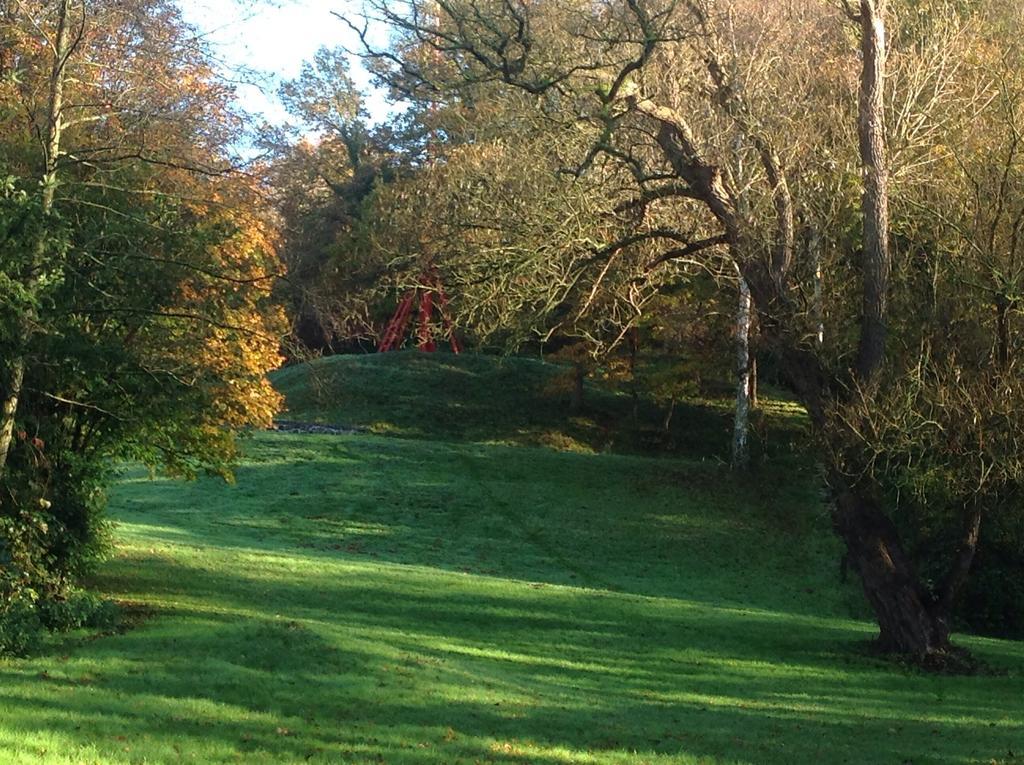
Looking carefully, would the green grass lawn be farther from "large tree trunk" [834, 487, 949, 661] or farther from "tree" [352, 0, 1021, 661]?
"tree" [352, 0, 1021, 661]

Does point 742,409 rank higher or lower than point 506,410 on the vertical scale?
higher

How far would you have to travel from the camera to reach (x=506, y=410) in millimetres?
46531

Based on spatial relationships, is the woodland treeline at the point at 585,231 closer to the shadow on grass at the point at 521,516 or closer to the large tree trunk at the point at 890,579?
the large tree trunk at the point at 890,579

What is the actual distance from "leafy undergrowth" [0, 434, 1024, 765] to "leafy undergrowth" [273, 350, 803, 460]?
666 centimetres

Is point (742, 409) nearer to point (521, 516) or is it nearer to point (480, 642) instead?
point (521, 516)

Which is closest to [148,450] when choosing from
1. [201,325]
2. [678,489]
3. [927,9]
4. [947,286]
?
[201,325]

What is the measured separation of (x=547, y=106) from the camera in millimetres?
17359

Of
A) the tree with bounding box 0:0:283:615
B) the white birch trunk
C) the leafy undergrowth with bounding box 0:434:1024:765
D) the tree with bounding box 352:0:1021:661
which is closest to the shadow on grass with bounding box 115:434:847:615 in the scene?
the leafy undergrowth with bounding box 0:434:1024:765

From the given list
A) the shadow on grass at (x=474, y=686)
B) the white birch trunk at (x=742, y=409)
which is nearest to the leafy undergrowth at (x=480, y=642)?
the shadow on grass at (x=474, y=686)

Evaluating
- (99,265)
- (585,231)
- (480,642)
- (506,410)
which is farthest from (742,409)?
(99,265)

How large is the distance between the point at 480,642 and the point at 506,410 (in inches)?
1120

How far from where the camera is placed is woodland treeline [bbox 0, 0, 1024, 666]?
14391mm

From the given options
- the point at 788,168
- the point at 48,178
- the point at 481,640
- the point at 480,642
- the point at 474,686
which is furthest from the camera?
the point at 481,640

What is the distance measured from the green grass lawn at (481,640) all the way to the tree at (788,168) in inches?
107
